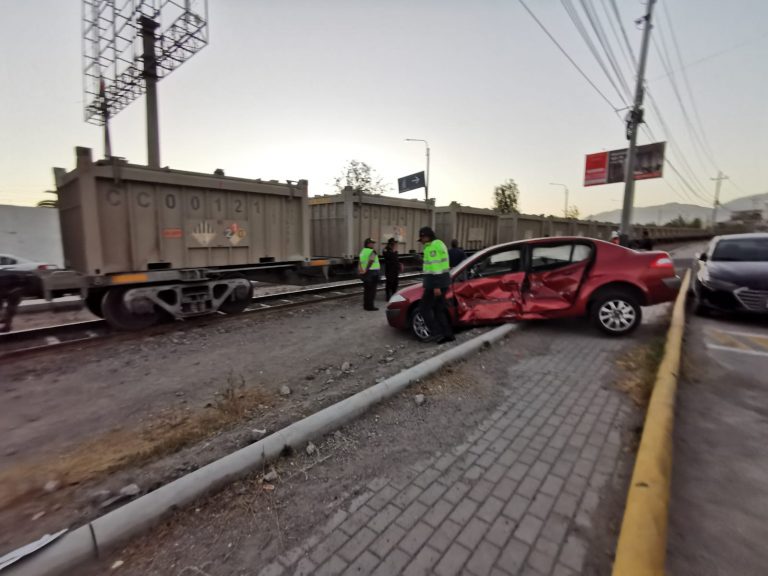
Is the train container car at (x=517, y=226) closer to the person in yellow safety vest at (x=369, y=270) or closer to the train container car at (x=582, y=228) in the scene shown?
the train container car at (x=582, y=228)

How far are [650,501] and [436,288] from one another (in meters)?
3.78

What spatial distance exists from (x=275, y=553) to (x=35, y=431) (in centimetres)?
310

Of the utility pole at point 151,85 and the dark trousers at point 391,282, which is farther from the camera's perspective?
the utility pole at point 151,85

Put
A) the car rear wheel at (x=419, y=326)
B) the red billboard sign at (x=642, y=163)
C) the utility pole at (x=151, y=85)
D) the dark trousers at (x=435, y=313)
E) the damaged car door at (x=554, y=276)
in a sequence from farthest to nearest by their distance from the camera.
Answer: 1. the red billboard sign at (x=642, y=163)
2. the utility pole at (x=151, y=85)
3. the car rear wheel at (x=419, y=326)
4. the damaged car door at (x=554, y=276)
5. the dark trousers at (x=435, y=313)

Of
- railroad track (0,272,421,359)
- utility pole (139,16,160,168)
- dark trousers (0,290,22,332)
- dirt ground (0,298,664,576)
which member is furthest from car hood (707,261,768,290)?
utility pole (139,16,160,168)

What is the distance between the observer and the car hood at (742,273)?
20.6ft

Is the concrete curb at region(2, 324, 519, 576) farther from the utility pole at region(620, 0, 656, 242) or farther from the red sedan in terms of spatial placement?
the utility pole at region(620, 0, 656, 242)

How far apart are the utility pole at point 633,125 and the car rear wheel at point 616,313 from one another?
998cm

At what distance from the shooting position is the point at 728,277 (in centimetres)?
666

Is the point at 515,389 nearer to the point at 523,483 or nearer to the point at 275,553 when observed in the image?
the point at 523,483

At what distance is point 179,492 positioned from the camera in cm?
214

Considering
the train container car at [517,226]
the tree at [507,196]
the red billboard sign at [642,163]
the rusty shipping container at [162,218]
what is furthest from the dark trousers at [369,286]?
the tree at [507,196]

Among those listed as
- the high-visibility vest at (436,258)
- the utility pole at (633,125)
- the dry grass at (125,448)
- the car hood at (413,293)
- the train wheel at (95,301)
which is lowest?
the dry grass at (125,448)

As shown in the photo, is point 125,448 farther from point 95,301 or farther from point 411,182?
point 411,182
